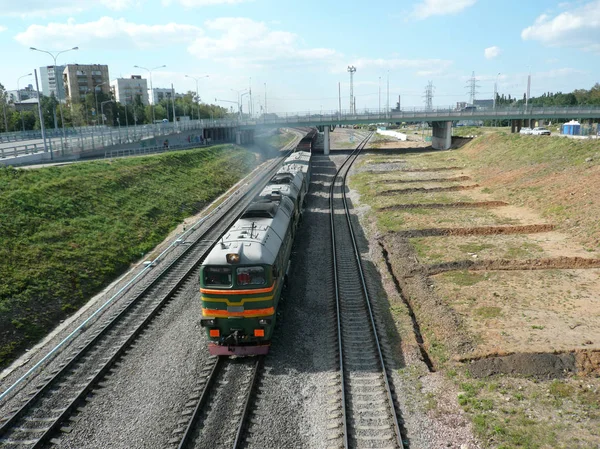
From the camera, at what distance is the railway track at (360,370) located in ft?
38.0

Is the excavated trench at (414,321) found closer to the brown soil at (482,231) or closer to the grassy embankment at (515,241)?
the grassy embankment at (515,241)

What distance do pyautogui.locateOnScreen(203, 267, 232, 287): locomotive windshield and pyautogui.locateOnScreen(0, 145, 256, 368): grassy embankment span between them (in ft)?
24.2

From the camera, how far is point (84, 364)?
15.1 m

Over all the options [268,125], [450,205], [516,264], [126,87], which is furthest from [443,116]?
[126,87]

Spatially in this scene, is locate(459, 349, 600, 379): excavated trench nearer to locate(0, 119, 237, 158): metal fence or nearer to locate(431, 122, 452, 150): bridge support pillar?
locate(0, 119, 237, 158): metal fence

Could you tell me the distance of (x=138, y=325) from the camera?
17438 mm

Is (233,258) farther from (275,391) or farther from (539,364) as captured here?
(539,364)

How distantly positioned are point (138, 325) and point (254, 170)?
49.2 m

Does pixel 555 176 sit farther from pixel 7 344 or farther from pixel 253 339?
pixel 7 344

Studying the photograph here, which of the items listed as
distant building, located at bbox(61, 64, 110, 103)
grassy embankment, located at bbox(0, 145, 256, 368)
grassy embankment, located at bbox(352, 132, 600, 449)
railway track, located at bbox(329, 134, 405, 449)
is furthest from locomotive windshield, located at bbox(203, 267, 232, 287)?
distant building, located at bbox(61, 64, 110, 103)

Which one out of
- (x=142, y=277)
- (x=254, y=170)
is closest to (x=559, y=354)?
(x=142, y=277)

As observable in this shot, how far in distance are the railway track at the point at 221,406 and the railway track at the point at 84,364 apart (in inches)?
125

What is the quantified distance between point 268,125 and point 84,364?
71.9m

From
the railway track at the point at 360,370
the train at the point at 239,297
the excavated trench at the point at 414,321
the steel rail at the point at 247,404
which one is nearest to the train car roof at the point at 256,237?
the train at the point at 239,297
